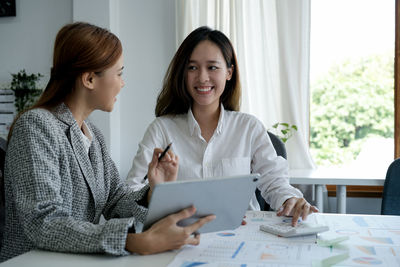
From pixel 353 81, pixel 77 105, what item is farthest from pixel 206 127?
pixel 353 81

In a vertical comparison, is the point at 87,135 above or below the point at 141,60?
below

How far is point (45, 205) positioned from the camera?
0.95 meters

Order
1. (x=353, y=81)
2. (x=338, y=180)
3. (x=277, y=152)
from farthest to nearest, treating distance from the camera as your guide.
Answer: (x=353, y=81), (x=338, y=180), (x=277, y=152)

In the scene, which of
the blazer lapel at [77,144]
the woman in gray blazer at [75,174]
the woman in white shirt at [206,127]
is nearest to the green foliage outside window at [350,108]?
the woman in white shirt at [206,127]

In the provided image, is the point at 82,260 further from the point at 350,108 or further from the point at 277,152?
the point at 350,108

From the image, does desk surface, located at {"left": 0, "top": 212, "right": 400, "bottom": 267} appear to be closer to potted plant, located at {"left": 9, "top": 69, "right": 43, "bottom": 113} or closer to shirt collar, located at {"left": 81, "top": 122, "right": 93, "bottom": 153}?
shirt collar, located at {"left": 81, "top": 122, "right": 93, "bottom": 153}

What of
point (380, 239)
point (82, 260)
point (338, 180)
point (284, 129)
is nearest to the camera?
point (82, 260)

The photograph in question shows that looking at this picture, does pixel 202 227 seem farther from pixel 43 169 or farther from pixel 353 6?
pixel 353 6

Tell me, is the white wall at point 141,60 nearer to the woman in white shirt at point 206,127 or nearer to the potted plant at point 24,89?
the potted plant at point 24,89

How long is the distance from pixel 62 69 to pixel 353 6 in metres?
2.50

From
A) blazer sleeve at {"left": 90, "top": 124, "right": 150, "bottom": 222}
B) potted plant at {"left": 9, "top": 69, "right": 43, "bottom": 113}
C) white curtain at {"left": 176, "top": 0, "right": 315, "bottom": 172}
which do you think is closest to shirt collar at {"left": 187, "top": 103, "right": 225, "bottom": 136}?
blazer sleeve at {"left": 90, "top": 124, "right": 150, "bottom": 222}

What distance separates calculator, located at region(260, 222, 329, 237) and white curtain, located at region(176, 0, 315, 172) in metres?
1.79

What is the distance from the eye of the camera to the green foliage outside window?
309 cm

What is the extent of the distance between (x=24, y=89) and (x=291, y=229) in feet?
9.19
